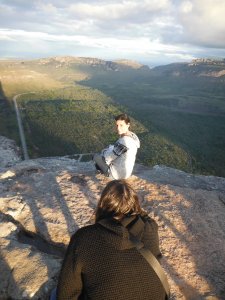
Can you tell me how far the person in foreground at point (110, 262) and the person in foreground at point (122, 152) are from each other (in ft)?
15.9

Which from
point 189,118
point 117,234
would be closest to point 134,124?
point 189,118

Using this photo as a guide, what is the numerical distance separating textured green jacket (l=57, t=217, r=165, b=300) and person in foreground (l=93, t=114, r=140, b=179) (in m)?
5.06

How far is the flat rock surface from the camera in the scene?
592 cm

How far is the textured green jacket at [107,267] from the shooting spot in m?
3.50

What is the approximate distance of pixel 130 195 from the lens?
378 centimetres

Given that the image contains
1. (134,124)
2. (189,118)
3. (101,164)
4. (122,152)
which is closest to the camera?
(122,152)

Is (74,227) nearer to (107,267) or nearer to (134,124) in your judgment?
(107,267)

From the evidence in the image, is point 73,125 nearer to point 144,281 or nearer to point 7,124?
point 7,124

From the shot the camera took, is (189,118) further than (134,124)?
Yes

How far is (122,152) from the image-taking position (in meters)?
8.70

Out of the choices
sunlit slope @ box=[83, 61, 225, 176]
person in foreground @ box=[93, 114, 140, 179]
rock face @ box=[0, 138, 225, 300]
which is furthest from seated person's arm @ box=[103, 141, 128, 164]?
sunlit slope @ box=[83, 61, 225, 176]

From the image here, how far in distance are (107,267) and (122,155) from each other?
5.32 metres

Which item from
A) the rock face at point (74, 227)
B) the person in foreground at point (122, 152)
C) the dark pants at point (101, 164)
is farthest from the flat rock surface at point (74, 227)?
the person in foreground at point (122, 152)

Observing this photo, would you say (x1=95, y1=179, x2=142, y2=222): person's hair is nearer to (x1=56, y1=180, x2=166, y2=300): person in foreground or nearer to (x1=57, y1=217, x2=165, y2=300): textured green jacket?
(x1=56, y1=180, x2=166, y2=300): person in foreground
